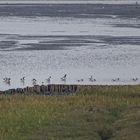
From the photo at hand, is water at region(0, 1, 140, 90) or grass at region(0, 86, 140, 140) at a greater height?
water at region(0, 1, 140, 90)

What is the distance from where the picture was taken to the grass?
20.7 m

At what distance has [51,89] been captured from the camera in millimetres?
38281

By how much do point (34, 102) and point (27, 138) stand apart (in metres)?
9.26

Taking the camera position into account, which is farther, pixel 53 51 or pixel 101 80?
pixel 53 51

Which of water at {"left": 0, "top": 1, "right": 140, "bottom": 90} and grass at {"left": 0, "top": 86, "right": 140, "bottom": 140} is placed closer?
grass at {"left": 0, "top": 86, "right": 140, "bottom": 140}

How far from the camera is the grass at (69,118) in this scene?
2069 centimetres

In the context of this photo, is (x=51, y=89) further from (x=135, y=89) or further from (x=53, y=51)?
(x=53, y=51)

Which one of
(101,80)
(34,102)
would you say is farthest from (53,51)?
(34,102)

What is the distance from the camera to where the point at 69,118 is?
23484mm

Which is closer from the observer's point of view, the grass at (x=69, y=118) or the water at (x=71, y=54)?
the grass at (x=69, y=118)

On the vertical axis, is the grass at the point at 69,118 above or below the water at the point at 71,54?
below

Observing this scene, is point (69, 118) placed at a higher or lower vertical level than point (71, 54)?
lower

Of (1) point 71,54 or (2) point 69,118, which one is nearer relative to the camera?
(2) point 69,118

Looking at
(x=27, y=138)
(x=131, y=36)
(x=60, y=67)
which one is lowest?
(x=27, y=138)
